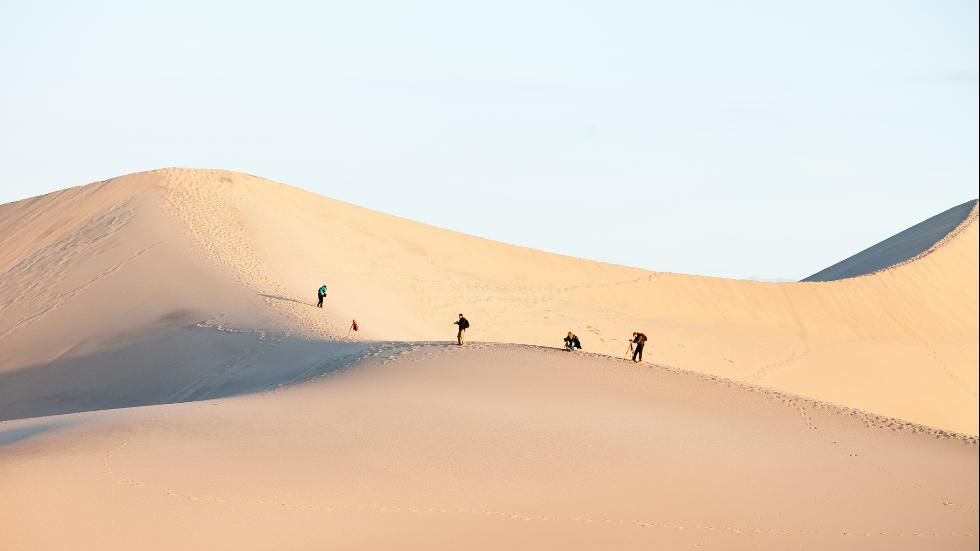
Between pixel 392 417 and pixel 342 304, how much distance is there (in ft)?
51.6

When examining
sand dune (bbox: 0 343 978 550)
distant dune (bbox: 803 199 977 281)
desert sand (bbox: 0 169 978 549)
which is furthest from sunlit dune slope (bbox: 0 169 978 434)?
sand dune (bbox: 0 343 978 550)

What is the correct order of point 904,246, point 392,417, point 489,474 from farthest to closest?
point 904,246
point 392,417
point 489,474

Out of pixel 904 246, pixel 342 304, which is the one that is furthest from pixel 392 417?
pixel 904 246

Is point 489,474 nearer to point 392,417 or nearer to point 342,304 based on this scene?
point 392,417

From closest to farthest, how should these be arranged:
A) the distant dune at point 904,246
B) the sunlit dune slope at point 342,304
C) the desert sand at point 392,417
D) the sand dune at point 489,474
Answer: the sand dune at point 489,474 → the desert sand at point 392,417 → the sunlit dune slope at point 342,304 → the distant dune at point 904,246

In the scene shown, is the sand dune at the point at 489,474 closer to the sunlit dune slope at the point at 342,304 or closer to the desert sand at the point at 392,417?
the desert sand at the point at 392,417

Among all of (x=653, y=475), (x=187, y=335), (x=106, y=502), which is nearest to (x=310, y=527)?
(x=106, y=502)

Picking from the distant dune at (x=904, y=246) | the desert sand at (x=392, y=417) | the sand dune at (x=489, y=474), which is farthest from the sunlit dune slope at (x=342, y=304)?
the sand dune at (x=489, y=474)

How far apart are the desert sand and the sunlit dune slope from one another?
142 millimetres

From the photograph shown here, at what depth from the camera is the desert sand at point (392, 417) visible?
1291 centimetres

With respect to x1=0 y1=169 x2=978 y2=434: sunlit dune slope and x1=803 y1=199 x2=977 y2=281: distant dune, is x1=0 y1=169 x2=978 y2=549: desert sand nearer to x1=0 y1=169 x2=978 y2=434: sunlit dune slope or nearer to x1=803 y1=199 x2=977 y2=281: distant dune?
x1=0 y1=169 x2=978 y2=434: sunlit dune slope

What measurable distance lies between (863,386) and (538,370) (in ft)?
67.3

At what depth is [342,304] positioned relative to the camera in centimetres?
3183

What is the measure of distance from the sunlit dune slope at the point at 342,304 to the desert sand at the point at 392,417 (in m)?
0.14
